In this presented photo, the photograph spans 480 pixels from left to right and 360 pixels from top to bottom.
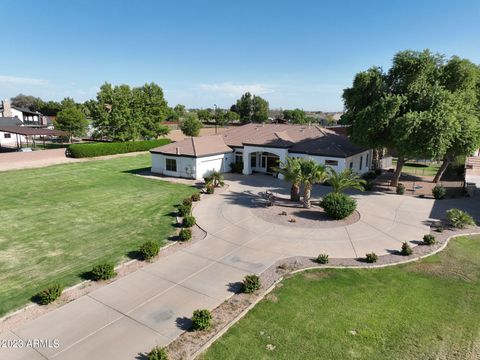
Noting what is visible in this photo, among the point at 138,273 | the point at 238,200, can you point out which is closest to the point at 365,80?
the point at 238,200

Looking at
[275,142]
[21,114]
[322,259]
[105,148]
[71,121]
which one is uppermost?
[21,114]

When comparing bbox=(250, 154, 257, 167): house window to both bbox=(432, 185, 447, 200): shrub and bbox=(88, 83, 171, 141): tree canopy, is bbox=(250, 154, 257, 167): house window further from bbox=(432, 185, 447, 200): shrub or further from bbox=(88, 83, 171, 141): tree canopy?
bbox=(88, 83, 171, 141): tree canopy

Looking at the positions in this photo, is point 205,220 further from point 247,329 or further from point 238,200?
point 247,329

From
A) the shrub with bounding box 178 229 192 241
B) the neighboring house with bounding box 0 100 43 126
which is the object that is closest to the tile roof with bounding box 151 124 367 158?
the shrub with bounding box 178 229 192 241

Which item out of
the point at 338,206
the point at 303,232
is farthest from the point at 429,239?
the point at 303,232

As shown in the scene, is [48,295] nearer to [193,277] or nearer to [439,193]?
[193,277]
